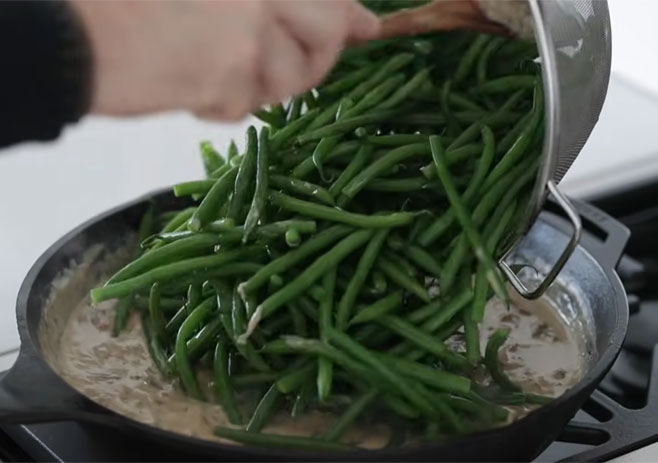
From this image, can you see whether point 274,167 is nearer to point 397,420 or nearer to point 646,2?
point 397,420

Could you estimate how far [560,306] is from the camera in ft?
4.10

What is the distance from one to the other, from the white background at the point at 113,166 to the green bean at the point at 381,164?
1.61 feet

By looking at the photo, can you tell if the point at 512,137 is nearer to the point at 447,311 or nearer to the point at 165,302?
the point at 447,311

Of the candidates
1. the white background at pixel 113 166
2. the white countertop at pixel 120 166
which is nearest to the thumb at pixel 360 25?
the white countertop at pixel 120 166

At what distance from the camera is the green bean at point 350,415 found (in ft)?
3.22

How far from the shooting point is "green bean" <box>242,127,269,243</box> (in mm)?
1038

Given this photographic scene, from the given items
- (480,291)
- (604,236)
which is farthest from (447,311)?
(604,236)

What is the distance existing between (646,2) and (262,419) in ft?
4.98

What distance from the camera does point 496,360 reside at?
43.2 inches

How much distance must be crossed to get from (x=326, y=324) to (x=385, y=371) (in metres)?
0.07

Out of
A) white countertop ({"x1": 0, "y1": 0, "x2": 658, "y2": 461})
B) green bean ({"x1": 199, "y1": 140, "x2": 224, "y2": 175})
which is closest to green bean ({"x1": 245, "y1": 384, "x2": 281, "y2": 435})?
green bean ({"x1": 199, "y1": 140, "x2": 224, "y2": 175})

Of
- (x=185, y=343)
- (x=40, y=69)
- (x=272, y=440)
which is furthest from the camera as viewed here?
(x=185, y=343)

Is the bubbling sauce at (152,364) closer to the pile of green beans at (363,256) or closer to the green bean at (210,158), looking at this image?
the pile of green beans at (363,256)

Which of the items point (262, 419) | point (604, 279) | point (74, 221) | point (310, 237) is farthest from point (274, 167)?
point (74, 221)
